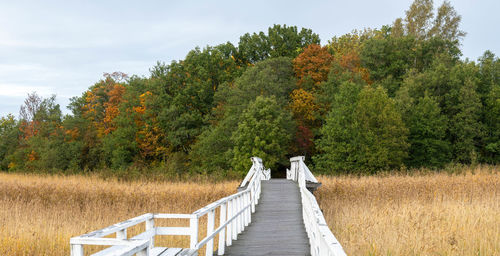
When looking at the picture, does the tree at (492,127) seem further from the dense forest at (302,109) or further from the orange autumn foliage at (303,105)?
the orange autumn foliage at (303,105)

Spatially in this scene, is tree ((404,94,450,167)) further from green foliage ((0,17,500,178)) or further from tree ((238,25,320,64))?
tree ((238,25,320,64))

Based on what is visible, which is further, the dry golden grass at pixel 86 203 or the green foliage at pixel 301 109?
the green foliage at pixel 301 109

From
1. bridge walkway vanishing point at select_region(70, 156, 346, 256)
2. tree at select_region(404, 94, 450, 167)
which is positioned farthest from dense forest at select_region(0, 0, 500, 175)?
bridge walkway vanishing point at select_region(70, 156, 346, 256)

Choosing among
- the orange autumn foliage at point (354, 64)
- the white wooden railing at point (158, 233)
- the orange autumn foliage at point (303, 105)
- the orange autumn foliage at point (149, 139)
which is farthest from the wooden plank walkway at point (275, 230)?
the orange autumn foliage at point (149, 139)

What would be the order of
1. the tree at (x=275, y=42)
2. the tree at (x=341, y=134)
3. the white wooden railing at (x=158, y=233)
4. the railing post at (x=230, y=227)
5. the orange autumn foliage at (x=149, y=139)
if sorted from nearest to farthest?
1. the white wooden railing at (x=158, y=233)
2. the railing post at (x=230, y=227)
3. the tree at (x=341, y=134)
4. the orange autumn foliage at (x=149, y=139)
5. the tree at (x=275, y=42)

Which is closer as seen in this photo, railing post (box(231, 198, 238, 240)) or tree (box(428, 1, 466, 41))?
railing post (box(231, 198, 238, 240))

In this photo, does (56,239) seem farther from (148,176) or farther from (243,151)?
(243,151)

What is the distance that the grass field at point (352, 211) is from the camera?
28.8 ft

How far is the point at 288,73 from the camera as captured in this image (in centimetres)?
4872

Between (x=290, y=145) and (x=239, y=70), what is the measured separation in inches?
488

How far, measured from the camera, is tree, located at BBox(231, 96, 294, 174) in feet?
135

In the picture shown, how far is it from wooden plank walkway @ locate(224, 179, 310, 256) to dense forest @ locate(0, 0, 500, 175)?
17.3m

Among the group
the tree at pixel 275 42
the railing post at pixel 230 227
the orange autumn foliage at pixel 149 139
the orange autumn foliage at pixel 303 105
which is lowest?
the railing post at pixel 230 227

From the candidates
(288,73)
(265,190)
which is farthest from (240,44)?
(265,190)
